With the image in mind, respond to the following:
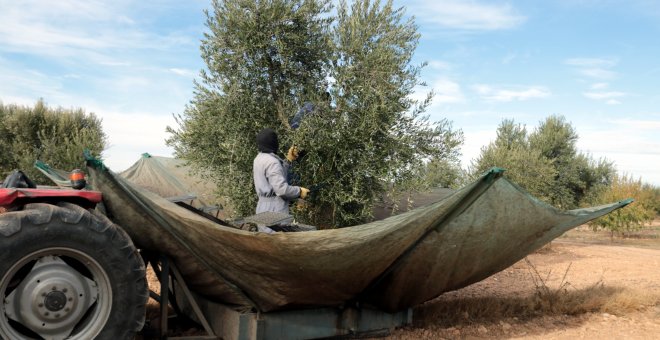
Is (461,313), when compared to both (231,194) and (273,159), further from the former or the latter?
(231,194)

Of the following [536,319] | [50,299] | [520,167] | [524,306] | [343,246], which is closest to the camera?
[50,299]

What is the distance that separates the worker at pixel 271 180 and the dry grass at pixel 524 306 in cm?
193

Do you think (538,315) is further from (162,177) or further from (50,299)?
(162,177)

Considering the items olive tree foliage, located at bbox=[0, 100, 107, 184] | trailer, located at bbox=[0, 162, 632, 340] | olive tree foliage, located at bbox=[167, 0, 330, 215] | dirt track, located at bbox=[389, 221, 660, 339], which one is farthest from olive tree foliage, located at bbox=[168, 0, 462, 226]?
olive tree foliage, located at bbox=[0, 100, 107, 184]

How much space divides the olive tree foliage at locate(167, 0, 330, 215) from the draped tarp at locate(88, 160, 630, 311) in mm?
5033

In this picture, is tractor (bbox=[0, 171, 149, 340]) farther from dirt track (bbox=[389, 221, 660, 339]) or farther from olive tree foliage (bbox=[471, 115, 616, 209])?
olive tree foliage (bbox=[471, 115, 616, 209])

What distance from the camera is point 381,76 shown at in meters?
9.08

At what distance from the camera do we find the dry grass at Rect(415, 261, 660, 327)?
19.1ft

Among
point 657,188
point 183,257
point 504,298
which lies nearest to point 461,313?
point 504,298

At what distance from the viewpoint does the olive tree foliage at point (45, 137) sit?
59.7 ft

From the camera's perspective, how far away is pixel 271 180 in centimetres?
558

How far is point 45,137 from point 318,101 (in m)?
13.9

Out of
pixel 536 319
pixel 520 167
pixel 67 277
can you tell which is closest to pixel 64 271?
pixel 67 277

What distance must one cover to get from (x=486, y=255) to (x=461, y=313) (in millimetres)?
1442
